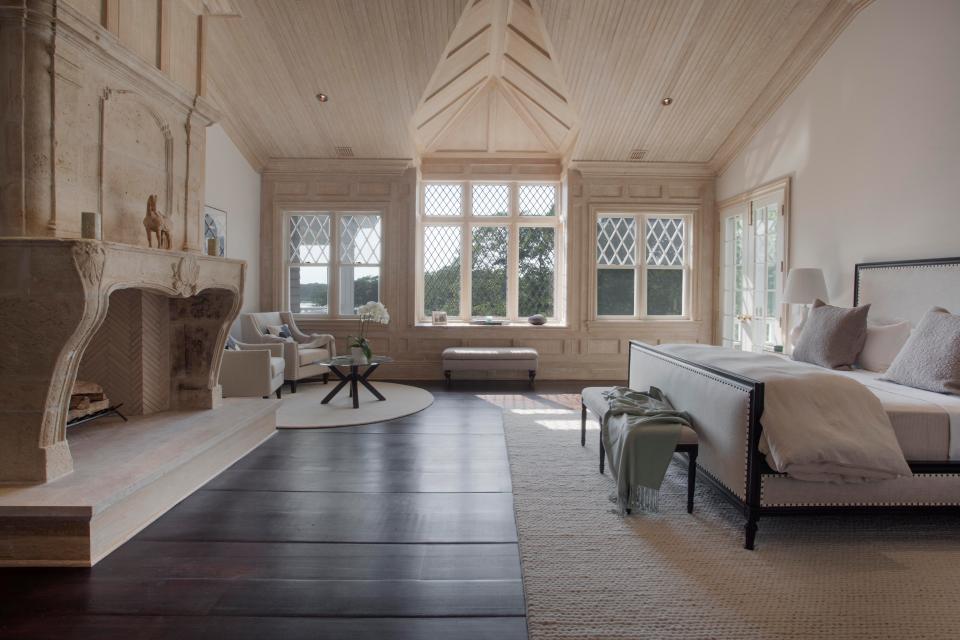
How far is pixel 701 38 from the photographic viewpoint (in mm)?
5012

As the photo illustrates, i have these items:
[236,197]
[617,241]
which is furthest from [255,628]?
[617,241]

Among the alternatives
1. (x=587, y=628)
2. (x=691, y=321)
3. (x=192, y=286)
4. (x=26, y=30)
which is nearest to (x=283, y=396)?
(x=192, y=286)

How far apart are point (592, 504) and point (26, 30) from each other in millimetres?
3634

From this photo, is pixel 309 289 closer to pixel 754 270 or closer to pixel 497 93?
pixel 497 93

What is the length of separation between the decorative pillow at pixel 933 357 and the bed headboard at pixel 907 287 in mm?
410

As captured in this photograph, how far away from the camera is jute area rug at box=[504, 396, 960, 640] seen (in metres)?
1.85

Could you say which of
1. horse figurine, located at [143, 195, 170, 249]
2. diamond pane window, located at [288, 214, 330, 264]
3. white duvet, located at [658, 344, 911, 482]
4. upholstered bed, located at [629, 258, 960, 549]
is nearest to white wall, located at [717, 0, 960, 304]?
upholstered bed, located at [629, 258, 960, 549]

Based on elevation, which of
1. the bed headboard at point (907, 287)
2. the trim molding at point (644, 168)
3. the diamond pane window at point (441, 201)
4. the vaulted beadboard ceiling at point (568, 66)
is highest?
the vaulted beadboard ceiling at point (568, 66)

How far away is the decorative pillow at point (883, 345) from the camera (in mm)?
3605

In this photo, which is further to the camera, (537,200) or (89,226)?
(537,200)

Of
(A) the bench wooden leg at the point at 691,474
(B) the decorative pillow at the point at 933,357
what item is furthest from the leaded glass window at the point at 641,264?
(A) the bench wooden leg at the point at 691,474

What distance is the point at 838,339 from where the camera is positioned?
3.76 meters

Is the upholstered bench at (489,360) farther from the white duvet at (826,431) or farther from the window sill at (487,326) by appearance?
the white duvet at (826,431)

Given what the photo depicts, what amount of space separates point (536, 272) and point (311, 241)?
3.12m
